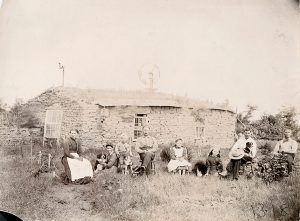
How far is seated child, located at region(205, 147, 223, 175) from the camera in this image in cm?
374

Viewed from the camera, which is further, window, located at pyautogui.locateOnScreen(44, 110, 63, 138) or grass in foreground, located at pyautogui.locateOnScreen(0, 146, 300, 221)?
window, located at pyautogui.locateOnScreen(44, 110, 63, 138)

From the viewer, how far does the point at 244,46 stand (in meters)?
3.72

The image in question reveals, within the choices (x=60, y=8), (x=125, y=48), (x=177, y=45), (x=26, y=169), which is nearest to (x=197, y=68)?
(x=177, y=45)

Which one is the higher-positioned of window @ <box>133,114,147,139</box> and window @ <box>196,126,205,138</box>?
window @ <box>133,114,147,139</box>

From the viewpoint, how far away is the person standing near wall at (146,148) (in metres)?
3.75

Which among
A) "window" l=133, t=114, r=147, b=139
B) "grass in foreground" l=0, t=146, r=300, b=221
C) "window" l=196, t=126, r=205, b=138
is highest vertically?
"window" l=133, t=114, r=147, b=139

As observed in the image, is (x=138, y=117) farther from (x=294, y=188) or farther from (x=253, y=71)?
(x=294, y=188)

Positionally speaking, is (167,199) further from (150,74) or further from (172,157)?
(150,74)

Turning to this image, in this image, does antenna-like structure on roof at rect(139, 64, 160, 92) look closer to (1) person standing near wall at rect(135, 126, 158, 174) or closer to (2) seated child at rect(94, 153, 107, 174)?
(1) person standing near wall at rect(135, 126, 158, 174)

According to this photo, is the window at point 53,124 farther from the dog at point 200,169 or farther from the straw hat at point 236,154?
the straw hat at point 236,154

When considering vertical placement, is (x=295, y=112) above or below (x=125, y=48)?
below

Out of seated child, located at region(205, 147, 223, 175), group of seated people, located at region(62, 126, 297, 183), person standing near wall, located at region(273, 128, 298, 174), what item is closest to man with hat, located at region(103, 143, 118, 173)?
group of seated people, located at region(62, 126, 297, 183)

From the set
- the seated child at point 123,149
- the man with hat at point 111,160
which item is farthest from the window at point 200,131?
the man with hat at point 111,160

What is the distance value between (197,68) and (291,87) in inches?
25.6
